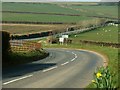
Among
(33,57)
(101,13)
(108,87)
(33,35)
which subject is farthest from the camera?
(101,13)

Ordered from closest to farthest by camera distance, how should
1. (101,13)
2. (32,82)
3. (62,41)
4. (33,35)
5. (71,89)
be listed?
(71,89) < (32,82) < (62,41) < (33,35) < (101,13)

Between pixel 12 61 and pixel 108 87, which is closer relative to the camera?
pixel 108 87

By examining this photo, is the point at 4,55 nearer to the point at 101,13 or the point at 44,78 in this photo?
the point at 44,78

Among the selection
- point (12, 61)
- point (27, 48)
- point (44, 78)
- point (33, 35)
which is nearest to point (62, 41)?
point (33, 35)

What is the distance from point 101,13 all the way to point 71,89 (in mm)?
171009

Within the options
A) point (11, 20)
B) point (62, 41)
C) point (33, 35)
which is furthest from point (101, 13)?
point (62, 41)

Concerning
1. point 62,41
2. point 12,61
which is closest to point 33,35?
point 62,41

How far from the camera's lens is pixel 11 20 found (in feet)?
435

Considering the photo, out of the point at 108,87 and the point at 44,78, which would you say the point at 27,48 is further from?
the point at 108,87

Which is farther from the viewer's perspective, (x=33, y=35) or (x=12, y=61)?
(x=33, y=35)

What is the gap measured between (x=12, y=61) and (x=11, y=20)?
105 metres

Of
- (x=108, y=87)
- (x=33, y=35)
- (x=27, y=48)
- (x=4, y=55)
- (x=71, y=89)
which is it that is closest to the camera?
(x=108, y=87)

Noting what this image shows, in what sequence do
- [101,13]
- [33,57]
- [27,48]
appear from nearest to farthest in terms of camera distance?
1. [33,57]
2. [27,48]
3. [101,13]

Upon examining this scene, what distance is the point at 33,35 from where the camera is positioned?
316ft
